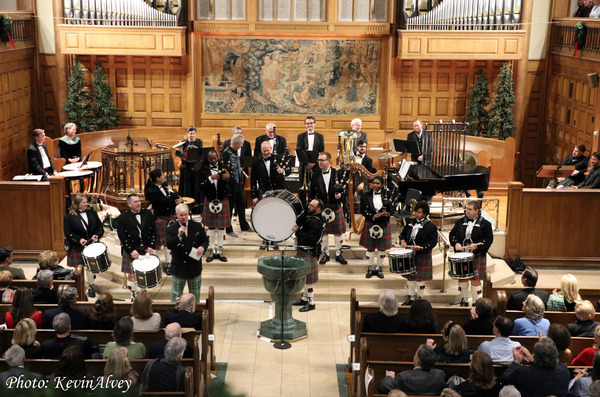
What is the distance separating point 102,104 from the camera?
1705 centimetres

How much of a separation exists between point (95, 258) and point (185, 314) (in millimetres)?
2447

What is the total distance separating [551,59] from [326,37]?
5280 mm

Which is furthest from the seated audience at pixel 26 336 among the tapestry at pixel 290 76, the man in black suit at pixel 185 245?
Result: the tapestry at pixel 290 76

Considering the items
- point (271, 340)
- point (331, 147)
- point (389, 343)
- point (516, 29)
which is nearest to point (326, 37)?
point (331, 147)

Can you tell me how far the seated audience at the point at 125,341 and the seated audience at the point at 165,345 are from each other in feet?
0.32

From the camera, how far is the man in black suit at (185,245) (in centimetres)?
950

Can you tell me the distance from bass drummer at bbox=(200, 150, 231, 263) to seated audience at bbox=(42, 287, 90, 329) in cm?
412

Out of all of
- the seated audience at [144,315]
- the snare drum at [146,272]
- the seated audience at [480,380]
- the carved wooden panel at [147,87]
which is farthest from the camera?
the carved wooden panel at [147,87]

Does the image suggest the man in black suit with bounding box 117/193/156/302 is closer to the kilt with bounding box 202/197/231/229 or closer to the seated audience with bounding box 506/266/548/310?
the kilt with bounding box 202/197/231/229

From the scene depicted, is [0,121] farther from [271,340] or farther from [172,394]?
[172,394]

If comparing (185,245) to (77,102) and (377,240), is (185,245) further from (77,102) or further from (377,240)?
(77,102)

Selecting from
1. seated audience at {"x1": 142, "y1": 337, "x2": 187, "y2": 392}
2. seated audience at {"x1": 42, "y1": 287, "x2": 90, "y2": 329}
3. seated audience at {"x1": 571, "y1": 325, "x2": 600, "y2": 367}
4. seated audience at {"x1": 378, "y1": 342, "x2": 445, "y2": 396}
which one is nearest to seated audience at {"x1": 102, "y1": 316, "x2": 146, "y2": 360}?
seated audience at {"x1": 142, "y1": 337, "x2": 187, "y2": 392}

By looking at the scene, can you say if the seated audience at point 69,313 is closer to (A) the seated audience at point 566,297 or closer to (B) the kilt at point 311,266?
(B) the kilt at point 311,266

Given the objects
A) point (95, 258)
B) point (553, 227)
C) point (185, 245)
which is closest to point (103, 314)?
point (185, 245)
